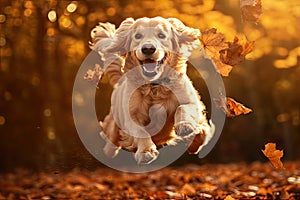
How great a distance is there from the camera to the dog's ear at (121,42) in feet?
11.4

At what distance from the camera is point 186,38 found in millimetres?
3467

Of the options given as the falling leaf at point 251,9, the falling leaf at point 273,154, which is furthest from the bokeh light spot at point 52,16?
the falling leaf at point 273,154

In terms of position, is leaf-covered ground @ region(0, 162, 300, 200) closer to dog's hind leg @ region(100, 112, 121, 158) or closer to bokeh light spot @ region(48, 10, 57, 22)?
dog's hind leg @ region(100, 112, 121, 158)

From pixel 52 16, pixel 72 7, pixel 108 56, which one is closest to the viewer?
pixel 108 56

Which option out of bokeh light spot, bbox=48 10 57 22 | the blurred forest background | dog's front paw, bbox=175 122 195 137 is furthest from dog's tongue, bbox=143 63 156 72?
bokeh light spot, bbox=48 10 57 22

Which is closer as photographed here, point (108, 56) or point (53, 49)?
point (108, 56)

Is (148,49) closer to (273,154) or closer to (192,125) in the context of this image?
(192,125)

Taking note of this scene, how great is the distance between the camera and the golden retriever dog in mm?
3258

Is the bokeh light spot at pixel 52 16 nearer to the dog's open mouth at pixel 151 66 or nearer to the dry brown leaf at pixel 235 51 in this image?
the dog's open mouth at pixel 151 66

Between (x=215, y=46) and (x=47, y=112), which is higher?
(x=215, y=46)

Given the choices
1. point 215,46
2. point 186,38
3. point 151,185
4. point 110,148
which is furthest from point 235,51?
point 151,185

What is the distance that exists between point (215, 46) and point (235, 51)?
0.12 metres

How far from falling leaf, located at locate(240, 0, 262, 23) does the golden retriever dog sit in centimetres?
40

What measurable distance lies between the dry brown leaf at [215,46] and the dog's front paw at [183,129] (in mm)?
377
